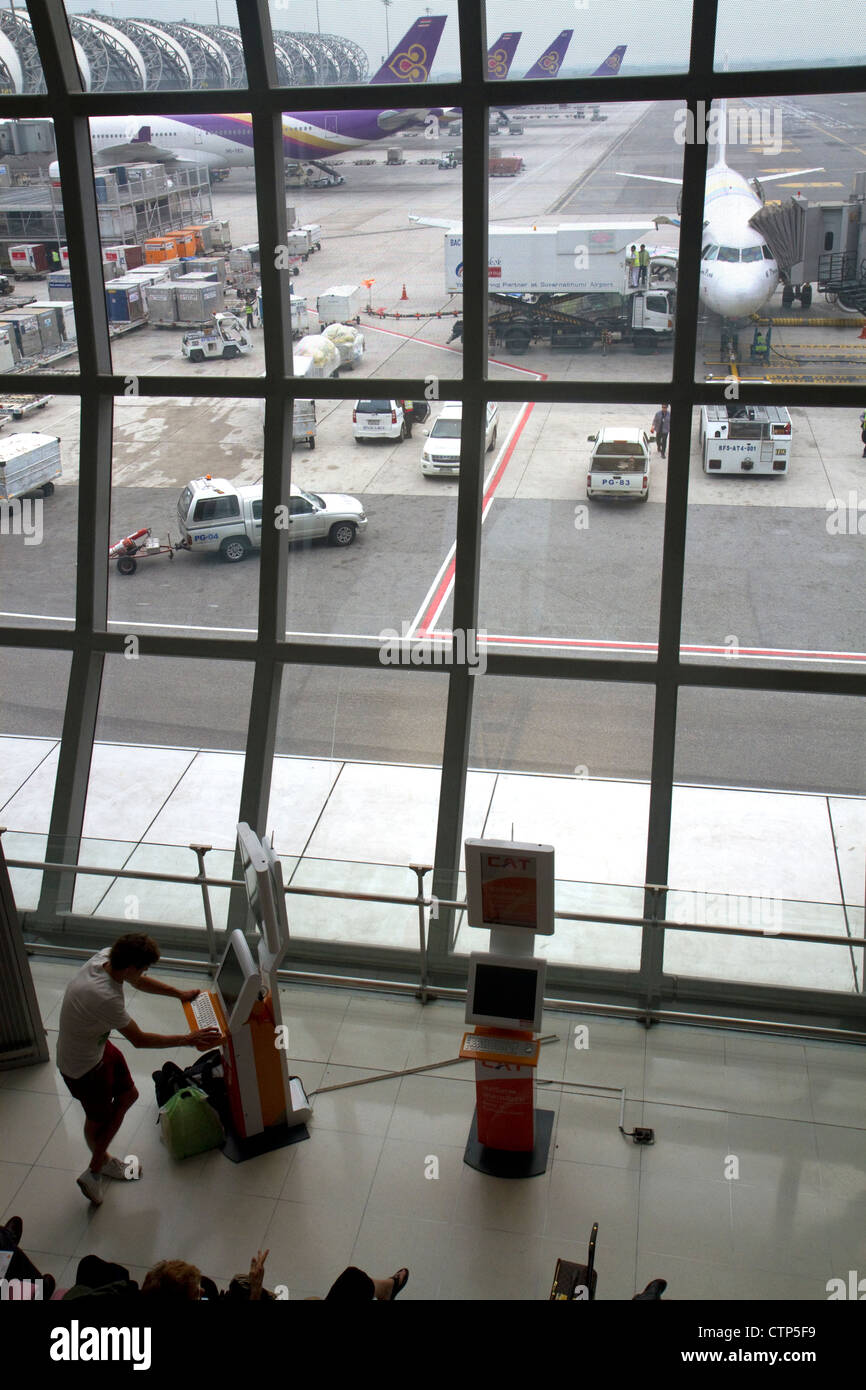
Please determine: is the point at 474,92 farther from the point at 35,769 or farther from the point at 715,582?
the point at 35,769

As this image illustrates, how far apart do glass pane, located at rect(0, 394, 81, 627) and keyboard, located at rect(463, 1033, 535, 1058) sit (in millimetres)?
3720

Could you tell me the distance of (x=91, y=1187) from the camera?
4.90 meters

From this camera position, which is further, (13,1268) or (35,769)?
(35,769)

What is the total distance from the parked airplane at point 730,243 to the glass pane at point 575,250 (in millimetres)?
131

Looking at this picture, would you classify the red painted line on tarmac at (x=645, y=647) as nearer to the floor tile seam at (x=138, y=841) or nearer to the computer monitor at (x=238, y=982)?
the floor tile seam at (x=138, y=841)

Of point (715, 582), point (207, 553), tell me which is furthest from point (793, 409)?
point (207, 553)

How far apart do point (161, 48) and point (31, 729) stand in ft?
13.2

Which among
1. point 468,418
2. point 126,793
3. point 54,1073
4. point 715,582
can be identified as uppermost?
point 468,418

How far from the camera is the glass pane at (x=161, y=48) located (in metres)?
5.73

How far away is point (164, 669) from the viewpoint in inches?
264

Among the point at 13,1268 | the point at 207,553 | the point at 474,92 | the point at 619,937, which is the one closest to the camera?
the point at 13,1268

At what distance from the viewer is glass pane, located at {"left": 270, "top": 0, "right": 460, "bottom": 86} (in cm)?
548

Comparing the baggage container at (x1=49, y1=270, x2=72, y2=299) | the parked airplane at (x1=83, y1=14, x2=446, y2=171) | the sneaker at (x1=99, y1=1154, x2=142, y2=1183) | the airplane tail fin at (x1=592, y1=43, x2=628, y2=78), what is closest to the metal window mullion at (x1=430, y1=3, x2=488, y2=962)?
the parked airplane at (x1=83, y1=14, x2=446, y2=171)

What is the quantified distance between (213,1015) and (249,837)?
36.6 inches
